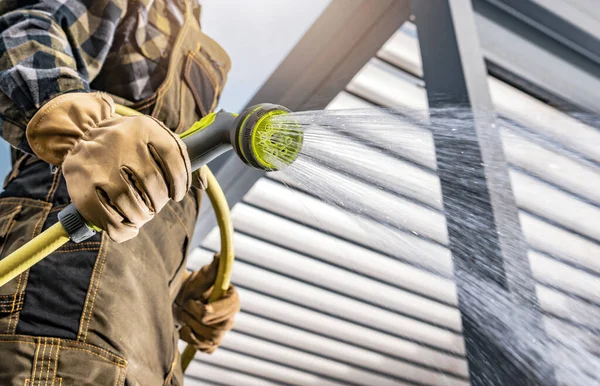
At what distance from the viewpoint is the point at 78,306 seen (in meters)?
1.20

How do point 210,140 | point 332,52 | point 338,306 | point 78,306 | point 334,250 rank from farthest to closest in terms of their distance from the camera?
point 338,306 → point 334,250 → point 332,52 → point 78,306 → point 210,140

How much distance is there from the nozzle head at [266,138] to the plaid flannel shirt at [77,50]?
0.47 m

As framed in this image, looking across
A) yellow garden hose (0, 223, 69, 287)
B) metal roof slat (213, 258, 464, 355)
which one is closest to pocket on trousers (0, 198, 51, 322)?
yellow garden hose (0, 223, 69, 287)

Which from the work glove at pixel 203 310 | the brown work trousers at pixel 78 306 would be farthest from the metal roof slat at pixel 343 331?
the brown work trousers at pixel 78 306

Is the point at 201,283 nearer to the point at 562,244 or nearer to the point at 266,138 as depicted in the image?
the point at 266,138

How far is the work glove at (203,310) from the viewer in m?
1.88

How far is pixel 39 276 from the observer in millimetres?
1198

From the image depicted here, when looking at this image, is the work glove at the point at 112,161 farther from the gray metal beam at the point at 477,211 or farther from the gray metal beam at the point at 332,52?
the gray metal beam at the point at 332,52

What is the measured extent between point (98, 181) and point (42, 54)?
51 cm

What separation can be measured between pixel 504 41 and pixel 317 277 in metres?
2.13

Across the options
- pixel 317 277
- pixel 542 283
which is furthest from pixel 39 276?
pixel 317 277

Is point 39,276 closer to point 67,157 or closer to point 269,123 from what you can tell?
point 67,157

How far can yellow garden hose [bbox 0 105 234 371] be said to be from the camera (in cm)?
90

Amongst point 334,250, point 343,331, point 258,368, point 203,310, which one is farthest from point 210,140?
point 258,368
